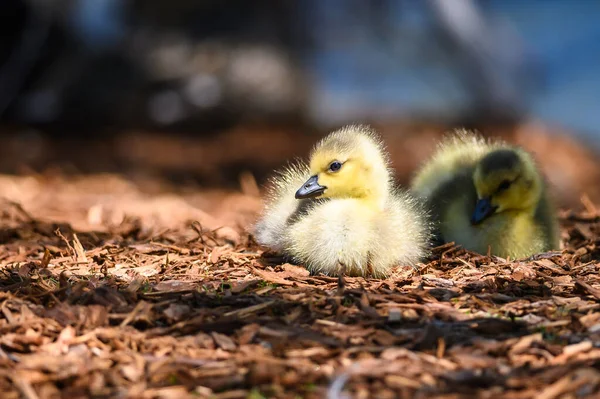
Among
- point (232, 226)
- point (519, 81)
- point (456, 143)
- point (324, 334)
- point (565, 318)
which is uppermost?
point (519, 81)

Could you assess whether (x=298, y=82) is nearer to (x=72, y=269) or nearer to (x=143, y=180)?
(x=143, y=180)

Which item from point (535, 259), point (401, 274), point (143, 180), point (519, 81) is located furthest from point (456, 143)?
point (519, 81)

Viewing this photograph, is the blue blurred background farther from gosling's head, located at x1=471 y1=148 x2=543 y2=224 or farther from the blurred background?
gosling's head, located at x1=471 y1=148 x2=543 y2=224

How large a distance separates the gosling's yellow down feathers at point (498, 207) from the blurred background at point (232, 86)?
396cm

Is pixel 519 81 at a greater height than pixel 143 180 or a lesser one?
greater

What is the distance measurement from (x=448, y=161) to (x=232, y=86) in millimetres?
6784

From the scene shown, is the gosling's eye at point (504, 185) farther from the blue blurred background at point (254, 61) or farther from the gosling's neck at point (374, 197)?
the blue blurred background at point (254, 61)

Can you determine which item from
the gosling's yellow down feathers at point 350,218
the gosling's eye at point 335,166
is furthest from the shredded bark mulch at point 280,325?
the gosling's eye at point 335,166

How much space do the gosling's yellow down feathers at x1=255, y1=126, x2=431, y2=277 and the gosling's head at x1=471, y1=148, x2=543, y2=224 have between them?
0.42 meters

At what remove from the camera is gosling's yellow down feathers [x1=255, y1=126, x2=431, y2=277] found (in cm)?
385

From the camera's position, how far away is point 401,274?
12.9ft

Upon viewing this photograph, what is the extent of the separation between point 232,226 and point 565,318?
9.19 feet

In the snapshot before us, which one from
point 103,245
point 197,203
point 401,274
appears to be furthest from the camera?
point 197,203

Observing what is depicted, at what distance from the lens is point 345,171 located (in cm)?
399
